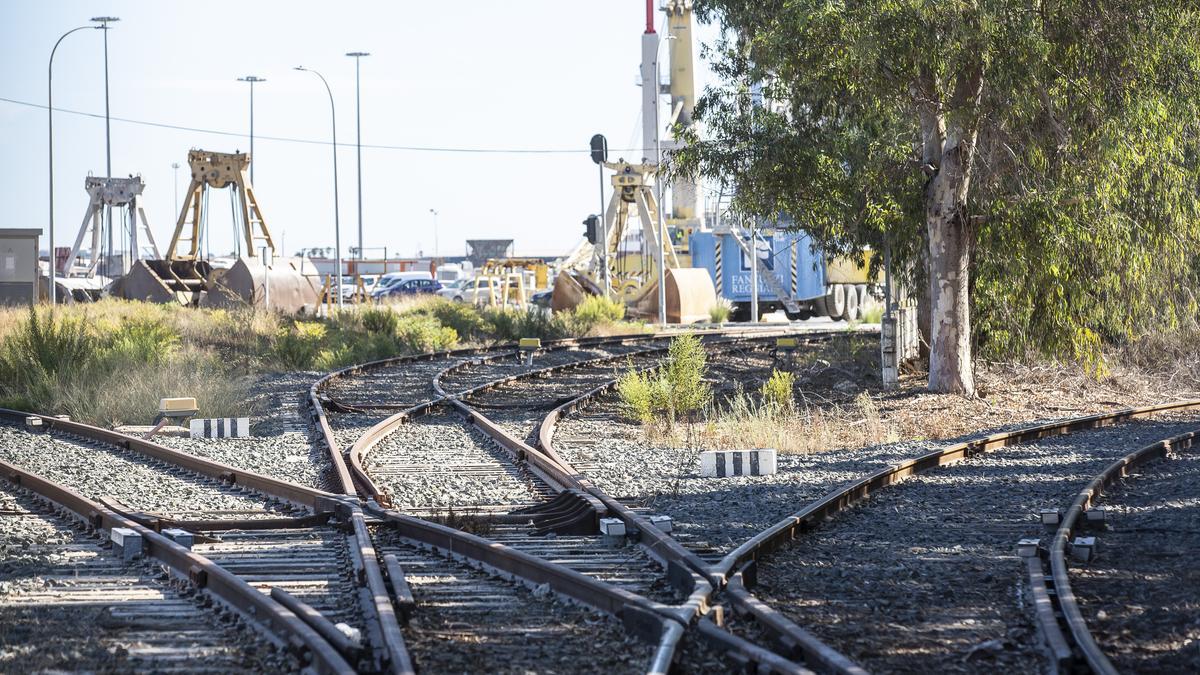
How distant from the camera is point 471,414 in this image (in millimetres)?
16875

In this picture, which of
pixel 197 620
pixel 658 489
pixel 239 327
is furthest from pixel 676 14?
pixel 197 620

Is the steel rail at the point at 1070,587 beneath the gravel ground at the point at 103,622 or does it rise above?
above

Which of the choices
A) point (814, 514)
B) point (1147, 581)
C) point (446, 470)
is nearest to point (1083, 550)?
point (1147, 581)

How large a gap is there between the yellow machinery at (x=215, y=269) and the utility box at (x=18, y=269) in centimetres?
631

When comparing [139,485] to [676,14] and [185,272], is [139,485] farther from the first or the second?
[676,14]

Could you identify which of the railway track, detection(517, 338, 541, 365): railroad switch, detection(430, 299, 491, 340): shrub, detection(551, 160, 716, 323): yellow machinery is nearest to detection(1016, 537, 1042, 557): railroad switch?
the railway track

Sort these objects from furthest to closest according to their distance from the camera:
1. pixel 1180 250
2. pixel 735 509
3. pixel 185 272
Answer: pixel 185 272
pixel 1180 250
pixel 735 509

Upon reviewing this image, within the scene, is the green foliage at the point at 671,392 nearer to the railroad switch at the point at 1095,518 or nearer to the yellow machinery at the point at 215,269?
Answer: the railroad switch at the point at 1095,518

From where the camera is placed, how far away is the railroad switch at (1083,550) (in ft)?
27.3

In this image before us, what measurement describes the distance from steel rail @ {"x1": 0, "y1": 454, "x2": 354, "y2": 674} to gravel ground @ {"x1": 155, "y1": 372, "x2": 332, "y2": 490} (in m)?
2.09

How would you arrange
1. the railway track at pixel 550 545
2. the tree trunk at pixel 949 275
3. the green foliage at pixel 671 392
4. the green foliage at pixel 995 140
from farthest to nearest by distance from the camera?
the tree trunk at pixel 949 275 → the green foliage at pixel 671 392 → the green foliage at pixel 995 140 → the railway track at pixel 550 545

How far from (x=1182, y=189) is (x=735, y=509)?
12570 mm

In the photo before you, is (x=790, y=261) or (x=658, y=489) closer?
(x=658, y=489)

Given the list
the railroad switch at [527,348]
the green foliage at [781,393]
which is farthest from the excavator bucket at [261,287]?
the green foliage at [781,393]
